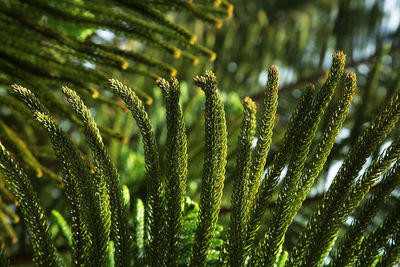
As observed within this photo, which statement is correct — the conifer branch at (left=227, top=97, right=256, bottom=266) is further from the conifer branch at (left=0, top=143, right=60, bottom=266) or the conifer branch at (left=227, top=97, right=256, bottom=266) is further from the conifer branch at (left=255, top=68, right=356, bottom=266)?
the conifer branch at (left=0, top=143, right=60, bottom=266)

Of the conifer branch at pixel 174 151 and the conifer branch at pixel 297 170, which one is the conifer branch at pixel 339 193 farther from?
the conifer branch at pixel 174 151

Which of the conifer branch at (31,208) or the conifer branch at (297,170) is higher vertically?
the conifer branch at (297,170)

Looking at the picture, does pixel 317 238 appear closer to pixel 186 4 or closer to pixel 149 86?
pixel 186 4

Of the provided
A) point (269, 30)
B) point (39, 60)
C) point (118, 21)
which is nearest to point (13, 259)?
point (39, 60)

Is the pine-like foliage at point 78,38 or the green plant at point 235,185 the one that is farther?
the pine-like foliage at point 78,38

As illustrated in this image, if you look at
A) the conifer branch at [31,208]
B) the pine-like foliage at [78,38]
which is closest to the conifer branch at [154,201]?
the conifer branch at [31,208]

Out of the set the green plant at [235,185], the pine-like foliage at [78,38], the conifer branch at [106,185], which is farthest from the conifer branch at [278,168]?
the pine-like foliage at [78,38]

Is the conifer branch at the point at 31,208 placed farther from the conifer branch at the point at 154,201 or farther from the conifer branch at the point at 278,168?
the conifer branch at the point at 278,168
